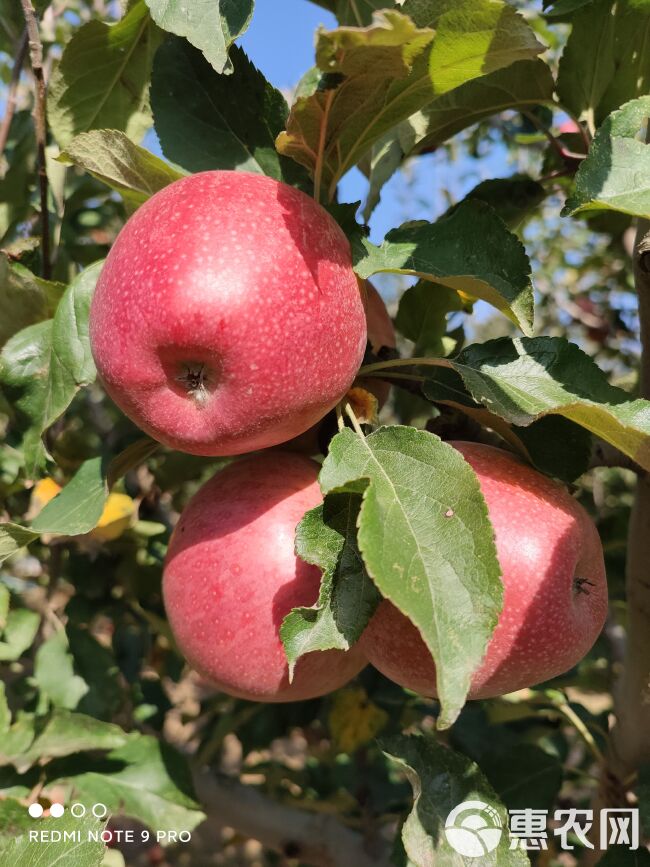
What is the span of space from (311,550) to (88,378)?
0.45 metres

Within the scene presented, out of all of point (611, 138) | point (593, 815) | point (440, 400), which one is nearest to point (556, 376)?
point (440, 400)

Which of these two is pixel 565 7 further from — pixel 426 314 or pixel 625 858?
pixel 625 858

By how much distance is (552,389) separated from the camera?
3.07 feet

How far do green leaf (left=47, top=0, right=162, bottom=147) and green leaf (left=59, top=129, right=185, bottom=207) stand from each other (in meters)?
0.24

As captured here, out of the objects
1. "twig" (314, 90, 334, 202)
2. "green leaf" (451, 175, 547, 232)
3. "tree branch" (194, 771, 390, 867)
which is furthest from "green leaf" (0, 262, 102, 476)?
"tree branch" (194, 771, 390, 867)

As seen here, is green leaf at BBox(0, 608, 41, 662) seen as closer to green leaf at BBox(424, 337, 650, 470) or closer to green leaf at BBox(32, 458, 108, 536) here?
green leaf at BBox(32, 458, 108, 536)

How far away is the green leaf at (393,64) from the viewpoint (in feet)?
2.50

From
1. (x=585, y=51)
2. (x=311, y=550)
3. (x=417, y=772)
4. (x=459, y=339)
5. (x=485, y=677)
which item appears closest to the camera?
(x=311, y=550)

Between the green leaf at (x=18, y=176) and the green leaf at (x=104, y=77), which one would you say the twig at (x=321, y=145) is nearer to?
the green leaf at (x=104, y=77)

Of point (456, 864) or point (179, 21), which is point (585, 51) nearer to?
point (179, 21)

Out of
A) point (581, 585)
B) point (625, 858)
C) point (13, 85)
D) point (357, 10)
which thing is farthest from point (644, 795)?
point (13, 85)

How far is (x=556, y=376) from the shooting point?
96cm

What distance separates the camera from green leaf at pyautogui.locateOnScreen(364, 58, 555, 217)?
1222 millimetres

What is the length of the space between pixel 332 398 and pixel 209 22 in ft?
1.52
